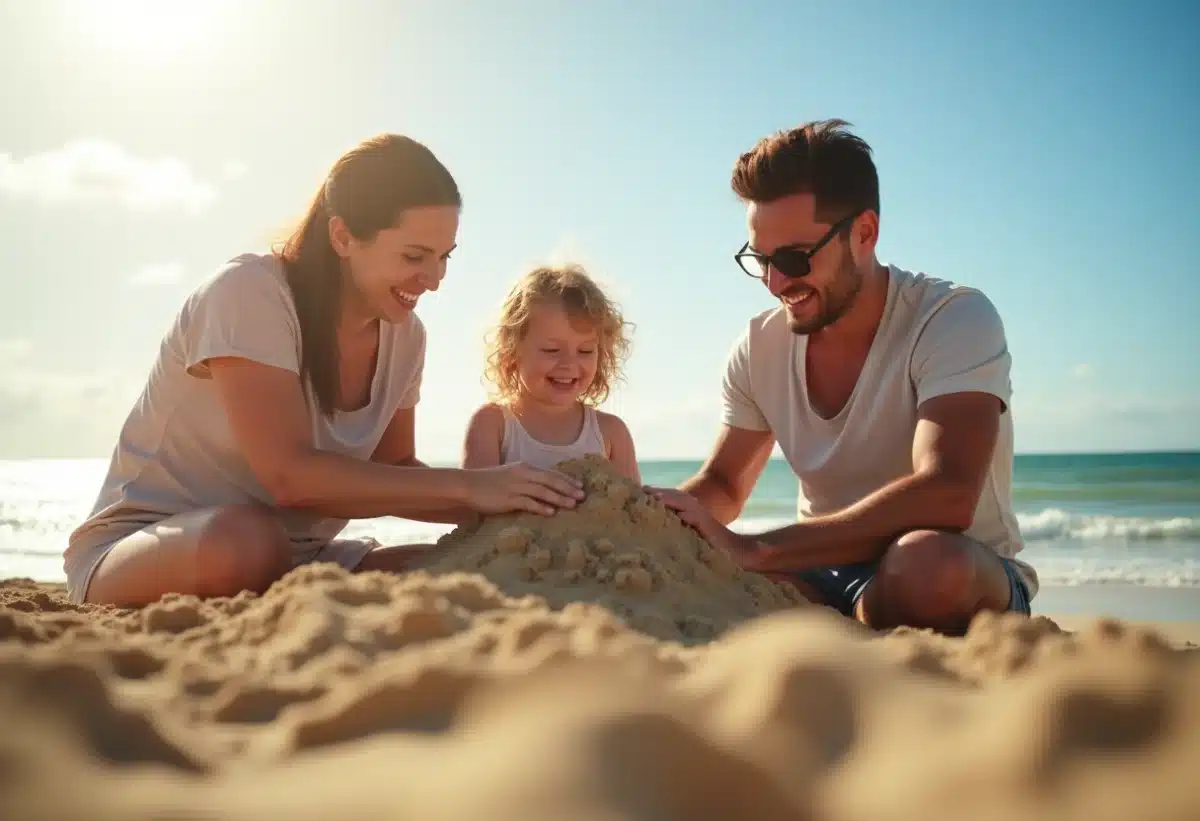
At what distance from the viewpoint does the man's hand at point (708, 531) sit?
10.2 ft

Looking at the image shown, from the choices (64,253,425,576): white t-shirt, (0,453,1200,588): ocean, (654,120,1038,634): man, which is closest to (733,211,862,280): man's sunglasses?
(654,120,1038,634): man

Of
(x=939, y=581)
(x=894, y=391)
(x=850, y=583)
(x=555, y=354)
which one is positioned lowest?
(x=850, y=583)

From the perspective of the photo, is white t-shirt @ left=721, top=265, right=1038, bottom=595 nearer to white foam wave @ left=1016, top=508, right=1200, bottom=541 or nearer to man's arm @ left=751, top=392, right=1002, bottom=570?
man's arm @ left=751, top=392, right=1002, bottom=570

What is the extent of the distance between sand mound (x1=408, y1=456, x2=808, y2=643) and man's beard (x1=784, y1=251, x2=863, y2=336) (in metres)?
0.98

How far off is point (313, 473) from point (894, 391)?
1990 mm

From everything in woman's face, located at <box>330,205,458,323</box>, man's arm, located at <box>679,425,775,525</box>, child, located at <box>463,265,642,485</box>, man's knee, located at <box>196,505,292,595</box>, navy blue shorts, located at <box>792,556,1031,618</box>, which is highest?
woman's face, located at <box>330,205,458,323</box>

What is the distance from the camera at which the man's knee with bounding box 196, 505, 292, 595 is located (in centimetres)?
288

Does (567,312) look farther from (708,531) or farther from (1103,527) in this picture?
(1103,527)

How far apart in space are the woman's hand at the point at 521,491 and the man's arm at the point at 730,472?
1018 mm

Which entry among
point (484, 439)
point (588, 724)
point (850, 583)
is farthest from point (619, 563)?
point (588, 724)

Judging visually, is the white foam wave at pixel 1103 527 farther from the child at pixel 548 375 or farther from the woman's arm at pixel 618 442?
the child at pixel 548 375

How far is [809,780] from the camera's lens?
1.06 meters

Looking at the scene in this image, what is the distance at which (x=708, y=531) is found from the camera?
3.13 metres

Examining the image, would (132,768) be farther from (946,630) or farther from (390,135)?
(390,135)
